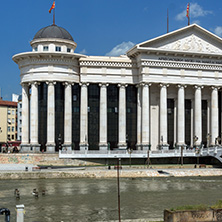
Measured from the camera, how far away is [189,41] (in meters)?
87.4

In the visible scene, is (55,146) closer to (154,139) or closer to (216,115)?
(154,139)

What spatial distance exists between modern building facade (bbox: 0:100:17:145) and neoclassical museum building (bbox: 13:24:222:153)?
175 feet

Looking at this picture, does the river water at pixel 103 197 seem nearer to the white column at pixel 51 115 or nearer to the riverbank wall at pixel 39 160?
the riverbank wall at pixel 39 160

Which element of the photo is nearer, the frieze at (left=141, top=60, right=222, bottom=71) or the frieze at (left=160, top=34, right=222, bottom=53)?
the frieze at (left=141, top=60, right=222, bottom=71)

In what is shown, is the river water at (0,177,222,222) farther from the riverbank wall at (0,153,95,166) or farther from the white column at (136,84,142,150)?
the white column at (136,84,142,150)

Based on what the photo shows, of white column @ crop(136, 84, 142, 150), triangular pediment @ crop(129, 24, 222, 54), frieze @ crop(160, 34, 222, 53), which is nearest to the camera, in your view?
triangular pediment @ crop(129, 24, 222, 54)

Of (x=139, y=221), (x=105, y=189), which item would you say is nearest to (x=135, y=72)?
(x=105, y=189)

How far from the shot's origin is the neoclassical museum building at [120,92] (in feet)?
269

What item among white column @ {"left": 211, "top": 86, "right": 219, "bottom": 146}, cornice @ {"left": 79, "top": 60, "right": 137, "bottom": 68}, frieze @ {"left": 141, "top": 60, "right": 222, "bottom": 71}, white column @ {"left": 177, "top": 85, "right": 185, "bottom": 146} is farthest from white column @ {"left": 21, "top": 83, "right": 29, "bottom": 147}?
white column @ {"left": 211, "top": 86, "right": 219, "bottom": 146}

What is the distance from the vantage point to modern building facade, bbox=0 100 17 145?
138 metres

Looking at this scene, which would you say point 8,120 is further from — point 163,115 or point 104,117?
point 163,115

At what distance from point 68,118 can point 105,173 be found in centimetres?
2242

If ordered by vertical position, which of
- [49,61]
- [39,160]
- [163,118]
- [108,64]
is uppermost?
[49,61]

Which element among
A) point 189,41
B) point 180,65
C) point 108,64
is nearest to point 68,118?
point 108,64
